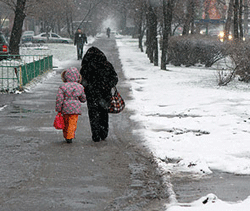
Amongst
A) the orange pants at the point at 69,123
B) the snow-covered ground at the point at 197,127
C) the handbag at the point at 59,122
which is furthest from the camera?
the orange pants at the point at 69,123

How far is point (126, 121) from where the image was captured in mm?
10070

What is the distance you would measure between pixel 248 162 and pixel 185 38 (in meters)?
18.2

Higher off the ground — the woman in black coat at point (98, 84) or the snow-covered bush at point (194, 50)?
the woman in black coat at point (98, 84)

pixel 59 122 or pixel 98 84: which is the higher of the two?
pixel 98 84

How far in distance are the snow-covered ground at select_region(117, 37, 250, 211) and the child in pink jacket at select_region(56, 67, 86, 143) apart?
136 centimetres

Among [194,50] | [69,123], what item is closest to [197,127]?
[69,123]

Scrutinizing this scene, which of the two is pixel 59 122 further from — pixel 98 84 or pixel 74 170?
pixel 74 170

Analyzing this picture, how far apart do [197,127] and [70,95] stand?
288cm

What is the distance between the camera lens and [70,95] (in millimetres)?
7609

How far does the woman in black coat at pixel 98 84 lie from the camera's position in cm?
784

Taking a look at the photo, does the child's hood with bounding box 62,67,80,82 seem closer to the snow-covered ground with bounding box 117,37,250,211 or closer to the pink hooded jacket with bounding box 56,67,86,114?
the pink hooded jacket with bounding box 56,67,86,114

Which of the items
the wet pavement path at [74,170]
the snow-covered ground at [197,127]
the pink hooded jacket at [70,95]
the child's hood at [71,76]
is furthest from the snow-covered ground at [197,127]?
the child's hood at [71,76]

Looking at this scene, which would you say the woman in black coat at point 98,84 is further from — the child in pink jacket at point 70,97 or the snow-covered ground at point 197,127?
the snow-covered ground at point 197,127

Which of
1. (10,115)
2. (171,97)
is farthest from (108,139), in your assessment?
(171,97)
